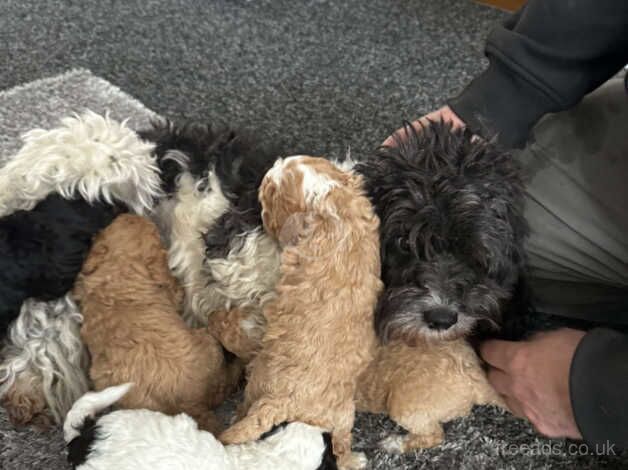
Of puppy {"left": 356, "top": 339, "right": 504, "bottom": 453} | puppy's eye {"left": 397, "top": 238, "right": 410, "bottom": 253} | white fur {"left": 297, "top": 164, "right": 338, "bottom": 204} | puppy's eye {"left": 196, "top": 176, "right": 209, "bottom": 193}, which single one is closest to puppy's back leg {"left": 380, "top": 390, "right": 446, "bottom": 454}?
puppy {"left": 356, "top": 339, "right": 504, "bottom": 453}

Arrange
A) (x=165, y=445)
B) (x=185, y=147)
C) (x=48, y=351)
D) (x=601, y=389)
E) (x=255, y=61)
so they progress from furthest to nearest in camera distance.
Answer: (x=255, y=61), (x=185, y=147), (x=48, y=351), (x=601, y=389), (x=165, y=445)

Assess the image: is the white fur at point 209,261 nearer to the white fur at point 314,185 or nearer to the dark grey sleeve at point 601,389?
the white fur at point 314,185

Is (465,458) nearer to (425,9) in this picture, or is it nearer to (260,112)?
(260,112)

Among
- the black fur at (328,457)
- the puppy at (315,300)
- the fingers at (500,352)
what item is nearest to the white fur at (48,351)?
the puppy at (315,300)

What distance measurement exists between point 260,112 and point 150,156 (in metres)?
0.75

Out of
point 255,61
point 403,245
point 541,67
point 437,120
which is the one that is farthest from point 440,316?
point 255,61

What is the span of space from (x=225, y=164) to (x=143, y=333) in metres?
0.32

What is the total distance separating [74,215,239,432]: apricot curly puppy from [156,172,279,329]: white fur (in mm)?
49

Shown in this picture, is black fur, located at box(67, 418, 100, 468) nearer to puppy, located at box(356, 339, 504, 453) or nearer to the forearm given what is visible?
Result: puppy, located at box(356, 339, 504, 453)

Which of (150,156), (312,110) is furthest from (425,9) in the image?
(150,156)

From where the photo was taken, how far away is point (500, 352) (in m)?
1.09

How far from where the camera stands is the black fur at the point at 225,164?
1037 mm

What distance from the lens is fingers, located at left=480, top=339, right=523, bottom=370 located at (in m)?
1.08

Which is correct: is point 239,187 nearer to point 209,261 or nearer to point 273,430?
point 209,261
